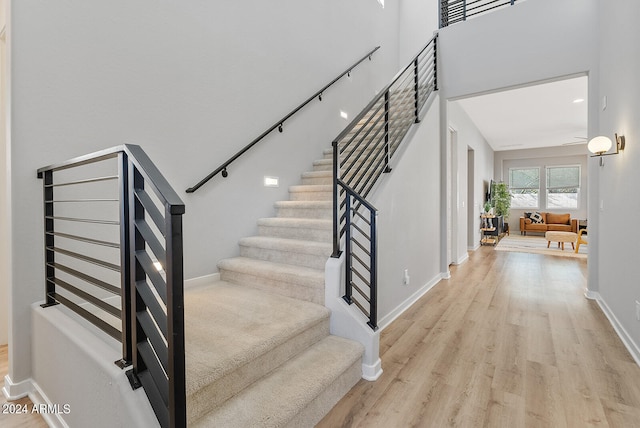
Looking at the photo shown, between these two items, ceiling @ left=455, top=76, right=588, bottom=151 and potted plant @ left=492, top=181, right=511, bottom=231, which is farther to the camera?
potted plant @ left=492, top=181, right=511, bottom=231

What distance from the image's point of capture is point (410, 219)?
138 inches

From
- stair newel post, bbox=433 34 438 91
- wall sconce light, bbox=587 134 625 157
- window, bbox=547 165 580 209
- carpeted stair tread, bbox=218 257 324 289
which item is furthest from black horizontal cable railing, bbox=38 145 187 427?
A: window, bbox=547 165 580 209

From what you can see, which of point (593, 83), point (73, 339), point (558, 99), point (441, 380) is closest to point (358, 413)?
point (441, 380)

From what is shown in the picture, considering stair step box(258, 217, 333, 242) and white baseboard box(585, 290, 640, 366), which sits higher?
stair step box(258, 217, 333, 242)

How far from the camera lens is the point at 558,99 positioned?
18.9 feet

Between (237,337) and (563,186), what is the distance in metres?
12.5

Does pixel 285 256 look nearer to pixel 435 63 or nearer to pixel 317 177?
pixel 317 177

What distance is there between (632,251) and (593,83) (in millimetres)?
2298

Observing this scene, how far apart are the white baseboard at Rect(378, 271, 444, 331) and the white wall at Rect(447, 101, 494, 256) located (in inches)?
73.1

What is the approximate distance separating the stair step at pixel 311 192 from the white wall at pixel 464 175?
2.66m

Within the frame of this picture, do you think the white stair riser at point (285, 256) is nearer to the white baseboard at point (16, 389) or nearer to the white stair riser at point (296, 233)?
the white stair riser at point (296, 233)

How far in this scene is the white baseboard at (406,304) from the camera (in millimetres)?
2957

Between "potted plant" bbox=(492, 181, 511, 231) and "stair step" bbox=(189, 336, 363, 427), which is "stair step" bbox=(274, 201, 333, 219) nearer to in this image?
"stair step" bbox=(189, 336, 363, 427)

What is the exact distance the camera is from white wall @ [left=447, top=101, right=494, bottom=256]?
5.84 metres
